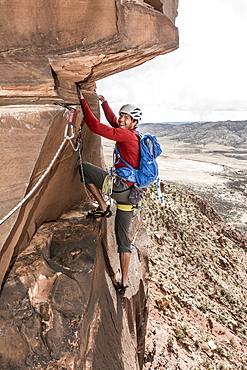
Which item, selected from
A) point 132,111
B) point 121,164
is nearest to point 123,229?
point 121,164

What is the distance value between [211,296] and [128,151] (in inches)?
534

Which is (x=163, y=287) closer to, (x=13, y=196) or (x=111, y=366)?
(x=111, y=366)

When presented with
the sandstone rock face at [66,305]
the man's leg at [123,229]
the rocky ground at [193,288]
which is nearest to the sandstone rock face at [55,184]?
the sandstone rock face at [66,305]

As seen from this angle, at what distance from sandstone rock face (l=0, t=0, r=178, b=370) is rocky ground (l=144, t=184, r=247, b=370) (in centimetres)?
569

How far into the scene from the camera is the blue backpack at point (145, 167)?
5.00 meters

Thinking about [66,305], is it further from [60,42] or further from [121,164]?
[60,42]

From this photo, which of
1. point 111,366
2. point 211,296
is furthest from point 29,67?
point 211,296

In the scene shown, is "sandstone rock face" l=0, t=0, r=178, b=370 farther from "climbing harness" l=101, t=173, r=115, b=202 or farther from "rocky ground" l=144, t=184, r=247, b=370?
"rocky ground" l=144, t=184, r=247, b=370

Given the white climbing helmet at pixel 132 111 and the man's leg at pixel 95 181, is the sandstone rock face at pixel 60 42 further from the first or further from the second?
the man's leg at pixel 95 181

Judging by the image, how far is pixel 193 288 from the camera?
15281 millimetres

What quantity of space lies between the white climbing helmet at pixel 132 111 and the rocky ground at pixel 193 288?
8026 millimetres

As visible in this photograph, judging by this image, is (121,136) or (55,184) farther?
(55,184)

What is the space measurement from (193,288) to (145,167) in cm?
1239

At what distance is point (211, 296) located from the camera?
1562 cm
